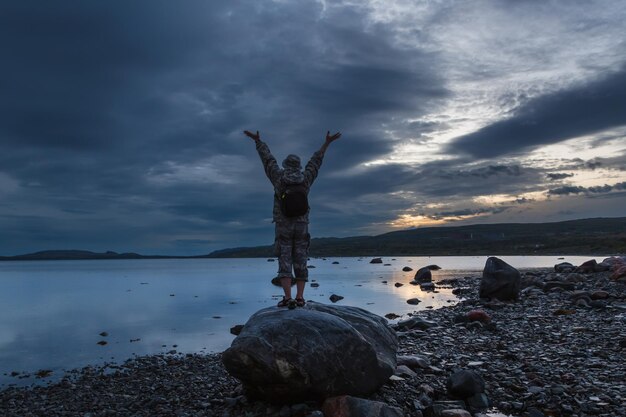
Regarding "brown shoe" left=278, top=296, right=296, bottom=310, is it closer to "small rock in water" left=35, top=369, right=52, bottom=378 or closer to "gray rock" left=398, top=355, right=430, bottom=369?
"gray rock" left=398, top=355, right=430, bottom=369

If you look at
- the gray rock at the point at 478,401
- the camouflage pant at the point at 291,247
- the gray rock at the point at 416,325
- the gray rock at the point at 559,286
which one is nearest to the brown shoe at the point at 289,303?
the camouflage pant at the point at 291,247

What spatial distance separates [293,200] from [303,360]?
3.47 meters

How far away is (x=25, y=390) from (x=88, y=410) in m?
4.76

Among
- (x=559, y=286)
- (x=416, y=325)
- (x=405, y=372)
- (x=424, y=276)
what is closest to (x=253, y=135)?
(x=405, y=372)

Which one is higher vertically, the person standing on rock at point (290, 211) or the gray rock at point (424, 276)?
the person standing on rock at point (290, 211)

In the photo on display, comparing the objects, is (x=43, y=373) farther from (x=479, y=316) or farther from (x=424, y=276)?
(x=424, y=276)

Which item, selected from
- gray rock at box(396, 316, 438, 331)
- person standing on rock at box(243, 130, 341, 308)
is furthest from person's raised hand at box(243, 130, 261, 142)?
gray rock at box(396, 316, 438, 331)

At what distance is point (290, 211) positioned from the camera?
1020 centimetres

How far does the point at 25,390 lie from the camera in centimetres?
1397

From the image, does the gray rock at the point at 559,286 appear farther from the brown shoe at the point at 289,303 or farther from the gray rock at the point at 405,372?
the brown shoe at the point at 289,303

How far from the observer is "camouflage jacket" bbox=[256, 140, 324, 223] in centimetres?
1046

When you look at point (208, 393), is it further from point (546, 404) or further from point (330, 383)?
point (546, 404)

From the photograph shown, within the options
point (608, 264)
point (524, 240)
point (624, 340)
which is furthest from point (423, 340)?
point (524, 240)

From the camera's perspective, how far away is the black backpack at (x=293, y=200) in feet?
33.4
